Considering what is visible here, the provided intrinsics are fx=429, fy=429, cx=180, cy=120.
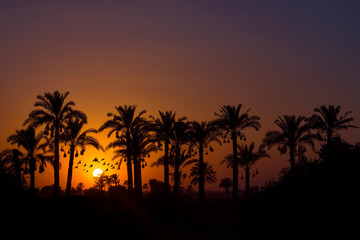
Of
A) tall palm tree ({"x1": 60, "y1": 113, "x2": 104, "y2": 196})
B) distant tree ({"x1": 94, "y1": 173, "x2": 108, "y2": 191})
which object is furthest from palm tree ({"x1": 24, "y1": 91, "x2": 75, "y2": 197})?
distant tree ({"x1": 94, "y1": 173, "x2": 108, "y2": 191})

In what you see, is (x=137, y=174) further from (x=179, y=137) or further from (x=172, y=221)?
(x=172, y=221)

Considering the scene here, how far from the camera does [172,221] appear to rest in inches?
1224

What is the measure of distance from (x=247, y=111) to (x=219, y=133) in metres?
4.41

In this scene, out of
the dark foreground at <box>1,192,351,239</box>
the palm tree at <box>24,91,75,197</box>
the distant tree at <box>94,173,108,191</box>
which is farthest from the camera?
the distant tree at <box>94,173,108,191</box>

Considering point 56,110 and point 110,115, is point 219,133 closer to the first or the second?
point 110,115

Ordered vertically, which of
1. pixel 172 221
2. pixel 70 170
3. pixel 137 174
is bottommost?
pixel 172 221

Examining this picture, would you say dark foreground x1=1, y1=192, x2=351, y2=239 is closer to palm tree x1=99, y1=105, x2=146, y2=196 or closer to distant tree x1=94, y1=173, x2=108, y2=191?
palm tree x1=99, y1=105, x2=146, y2=196

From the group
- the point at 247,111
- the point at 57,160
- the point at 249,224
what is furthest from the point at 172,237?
the point at 247,111

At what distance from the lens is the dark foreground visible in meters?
15.8

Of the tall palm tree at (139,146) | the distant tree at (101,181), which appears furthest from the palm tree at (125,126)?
the distant tree at (101,181)

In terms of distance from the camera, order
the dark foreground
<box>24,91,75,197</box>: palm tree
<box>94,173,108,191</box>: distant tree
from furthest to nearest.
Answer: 1. <box>94,173,108,191</box>: distant tree
2. <box>24,91,75,197</box>: palm tree
3. the dark foreground

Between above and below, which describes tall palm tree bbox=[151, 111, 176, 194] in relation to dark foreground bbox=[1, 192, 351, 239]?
above

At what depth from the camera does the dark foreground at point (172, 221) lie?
15823 mm

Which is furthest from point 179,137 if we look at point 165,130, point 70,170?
point 70,170
